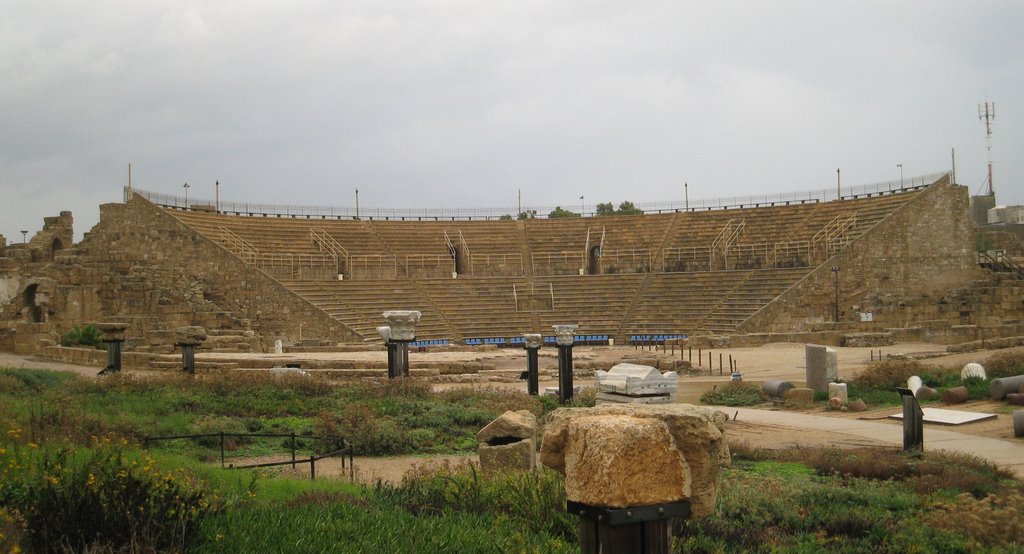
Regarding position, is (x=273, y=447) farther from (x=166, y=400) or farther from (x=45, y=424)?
(x=166, y=400)

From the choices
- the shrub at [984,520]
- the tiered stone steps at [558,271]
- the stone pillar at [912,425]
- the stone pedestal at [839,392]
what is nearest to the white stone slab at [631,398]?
the shrub at [984,520]

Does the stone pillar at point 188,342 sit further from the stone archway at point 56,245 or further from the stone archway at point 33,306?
the stone archway at point 56,245

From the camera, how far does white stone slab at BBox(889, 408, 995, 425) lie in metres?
13.9

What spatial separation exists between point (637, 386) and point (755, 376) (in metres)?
16.3

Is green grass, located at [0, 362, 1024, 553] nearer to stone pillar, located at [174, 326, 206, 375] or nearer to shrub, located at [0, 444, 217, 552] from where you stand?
shrub, located at [0, 444, 217, 552]

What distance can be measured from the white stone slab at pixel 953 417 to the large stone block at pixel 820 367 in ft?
12.1

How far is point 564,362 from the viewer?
1733 centimetres

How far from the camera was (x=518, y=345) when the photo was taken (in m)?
35.7

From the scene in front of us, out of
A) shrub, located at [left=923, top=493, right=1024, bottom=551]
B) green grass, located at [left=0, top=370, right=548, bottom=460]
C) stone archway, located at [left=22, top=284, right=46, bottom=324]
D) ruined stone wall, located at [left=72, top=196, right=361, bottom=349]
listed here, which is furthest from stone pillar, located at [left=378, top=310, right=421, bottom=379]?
stone archway, located at [left=22, top=284, right=46, bottom=324]

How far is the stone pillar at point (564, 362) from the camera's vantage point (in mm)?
17000

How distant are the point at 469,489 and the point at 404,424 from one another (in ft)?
20.3

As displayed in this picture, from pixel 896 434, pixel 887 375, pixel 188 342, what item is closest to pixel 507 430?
pixel 896 434

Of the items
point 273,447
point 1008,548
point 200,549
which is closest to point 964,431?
point 1008,548

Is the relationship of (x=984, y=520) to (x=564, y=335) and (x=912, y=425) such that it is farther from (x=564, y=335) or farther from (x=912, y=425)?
(x=564, y=335)
